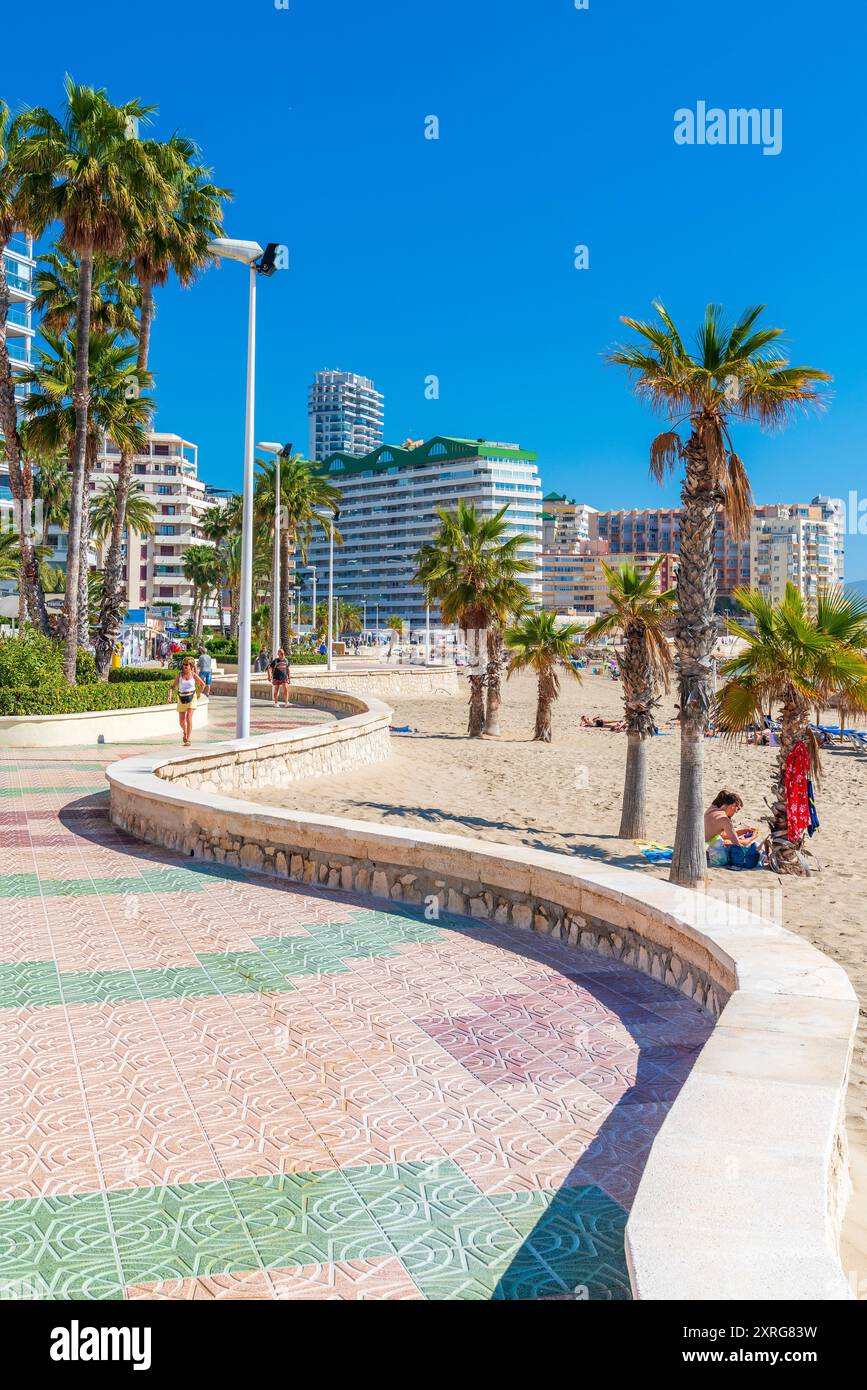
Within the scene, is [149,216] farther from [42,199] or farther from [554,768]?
[554,768]

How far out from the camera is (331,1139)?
392 cm

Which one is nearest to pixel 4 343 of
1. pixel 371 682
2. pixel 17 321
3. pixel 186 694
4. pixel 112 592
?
pixel 112 592

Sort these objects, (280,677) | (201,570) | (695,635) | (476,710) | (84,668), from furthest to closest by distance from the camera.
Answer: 1. (201,570)
2. (476,710)
3. (280,677)
4. (84,668)
5. (695,635)

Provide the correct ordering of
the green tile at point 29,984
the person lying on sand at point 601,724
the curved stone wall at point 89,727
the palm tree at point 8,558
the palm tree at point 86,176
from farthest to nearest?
1. the palm tree at point 8,558
2. the person lying on sand at point 601,724
3. the palm tree at point 86,176
4. the curved stone wall at point 89,727
5. the green tile at point 29,984

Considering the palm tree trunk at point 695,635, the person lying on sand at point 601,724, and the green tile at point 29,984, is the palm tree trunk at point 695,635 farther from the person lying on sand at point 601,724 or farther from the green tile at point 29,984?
the person lying on sand at point 601,724

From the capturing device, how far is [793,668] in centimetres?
1371

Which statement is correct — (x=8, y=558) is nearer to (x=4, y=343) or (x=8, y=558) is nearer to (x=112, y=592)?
(x=112, y=592)

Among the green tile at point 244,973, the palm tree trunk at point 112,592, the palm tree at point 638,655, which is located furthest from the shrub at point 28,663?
the green tile at point 244,973

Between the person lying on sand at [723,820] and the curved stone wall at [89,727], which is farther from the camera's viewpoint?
the curved stone wall at [89,727]

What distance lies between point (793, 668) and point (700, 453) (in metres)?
3.14

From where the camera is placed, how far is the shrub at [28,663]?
20281 mm

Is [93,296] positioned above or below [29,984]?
above

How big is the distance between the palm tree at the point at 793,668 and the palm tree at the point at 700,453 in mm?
512
